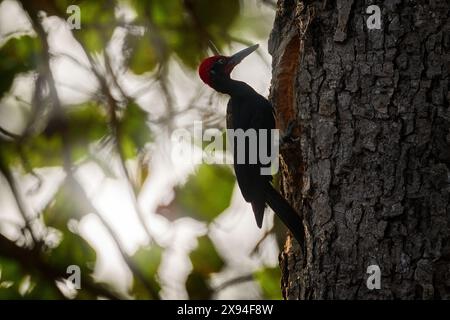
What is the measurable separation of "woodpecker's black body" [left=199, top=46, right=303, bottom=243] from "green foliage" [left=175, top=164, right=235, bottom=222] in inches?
13.3

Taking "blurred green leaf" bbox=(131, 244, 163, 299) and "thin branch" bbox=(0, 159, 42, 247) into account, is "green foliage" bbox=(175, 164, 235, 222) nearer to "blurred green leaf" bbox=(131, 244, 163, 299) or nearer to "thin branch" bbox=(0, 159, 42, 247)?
"blurred green leaf" bbox=(131, 244, 163, 299)

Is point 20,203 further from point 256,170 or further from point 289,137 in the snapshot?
point 289,137

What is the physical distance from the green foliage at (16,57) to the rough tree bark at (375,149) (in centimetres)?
210

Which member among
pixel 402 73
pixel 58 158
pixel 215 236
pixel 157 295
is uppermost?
pixel 402 73

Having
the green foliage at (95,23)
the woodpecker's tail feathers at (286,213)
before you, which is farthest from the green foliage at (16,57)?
the woodpecker's tail feathers at (286,213)

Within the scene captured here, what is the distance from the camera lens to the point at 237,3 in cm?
565

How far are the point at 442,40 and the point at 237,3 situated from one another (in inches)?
87.5

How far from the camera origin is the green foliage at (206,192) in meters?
5.31

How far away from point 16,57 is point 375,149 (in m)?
2.67

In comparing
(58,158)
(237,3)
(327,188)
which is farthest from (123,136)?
(327,188)

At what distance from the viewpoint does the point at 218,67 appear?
5.63 metres

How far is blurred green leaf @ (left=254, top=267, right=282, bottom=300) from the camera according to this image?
17.8ft
